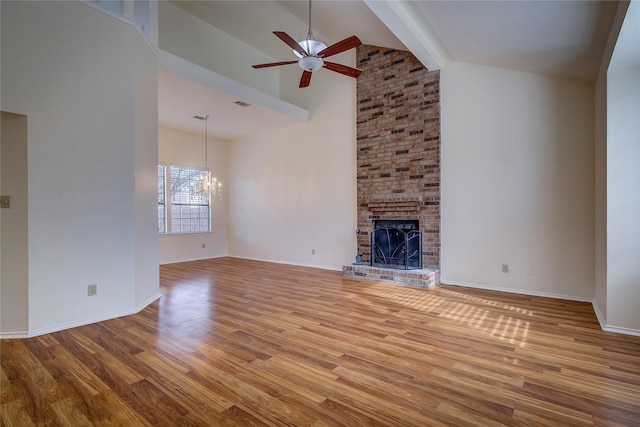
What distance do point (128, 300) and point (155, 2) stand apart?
12.2ft

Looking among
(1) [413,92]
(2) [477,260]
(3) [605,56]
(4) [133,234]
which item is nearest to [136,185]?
(4) [133,234]

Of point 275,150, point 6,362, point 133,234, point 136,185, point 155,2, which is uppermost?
point 155,2

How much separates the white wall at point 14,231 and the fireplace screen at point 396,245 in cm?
445

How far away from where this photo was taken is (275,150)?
713 cm

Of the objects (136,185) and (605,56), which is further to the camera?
(136,185)

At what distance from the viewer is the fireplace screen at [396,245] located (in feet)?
16.9

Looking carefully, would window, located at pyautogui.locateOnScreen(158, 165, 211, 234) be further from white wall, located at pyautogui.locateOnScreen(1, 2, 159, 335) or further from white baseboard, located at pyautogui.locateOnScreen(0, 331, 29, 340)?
white baseboard, located at pyautogui.locateOnScreen(0, 331, 29, 340)

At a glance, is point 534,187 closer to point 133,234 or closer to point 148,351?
point 148,351

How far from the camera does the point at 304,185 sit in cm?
663

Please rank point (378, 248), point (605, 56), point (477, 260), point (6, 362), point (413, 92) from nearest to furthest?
point (6, 362), point (605, 56), point (477, 260), point (413, 92), point (378, 248)

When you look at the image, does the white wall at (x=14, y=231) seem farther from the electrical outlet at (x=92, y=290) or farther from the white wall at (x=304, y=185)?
the white wall at (x=304, y=185)

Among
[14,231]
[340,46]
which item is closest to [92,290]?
[14,231]

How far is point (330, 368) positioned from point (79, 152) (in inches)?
124

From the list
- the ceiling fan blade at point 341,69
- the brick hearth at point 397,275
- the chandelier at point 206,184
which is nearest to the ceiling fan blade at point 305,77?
the ceiling fan blade at point 341,69
